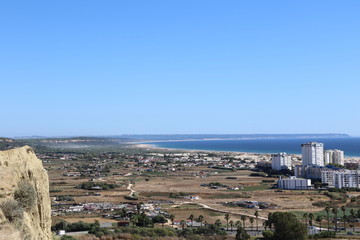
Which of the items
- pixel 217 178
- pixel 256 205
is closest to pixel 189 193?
pixel 256 205

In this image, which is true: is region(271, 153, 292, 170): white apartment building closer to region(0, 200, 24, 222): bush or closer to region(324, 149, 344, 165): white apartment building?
region(324, 149, 344, 165): white apartment building

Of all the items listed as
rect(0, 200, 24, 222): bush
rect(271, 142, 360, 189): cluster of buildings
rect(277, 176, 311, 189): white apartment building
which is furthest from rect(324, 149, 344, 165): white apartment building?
rect(0, 200, 24, 222): bush

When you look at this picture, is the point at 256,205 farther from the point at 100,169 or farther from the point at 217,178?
the point at 100,169

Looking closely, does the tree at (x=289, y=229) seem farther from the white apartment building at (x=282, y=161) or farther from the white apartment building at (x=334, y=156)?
the white apartment building at (x=334, y=156)

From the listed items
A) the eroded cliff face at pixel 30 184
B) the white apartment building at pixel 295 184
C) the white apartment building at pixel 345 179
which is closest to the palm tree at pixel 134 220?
the eroded cliff face at pixel 30 184

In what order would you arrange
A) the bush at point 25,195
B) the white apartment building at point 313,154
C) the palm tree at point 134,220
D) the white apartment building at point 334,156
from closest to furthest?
1. the bush at point 25,195
2. the palm tree at point 134,220
3. the white apartment building at point 313,154
4. the white apartment building at point 334,156

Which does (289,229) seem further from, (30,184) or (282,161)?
(282,161)
